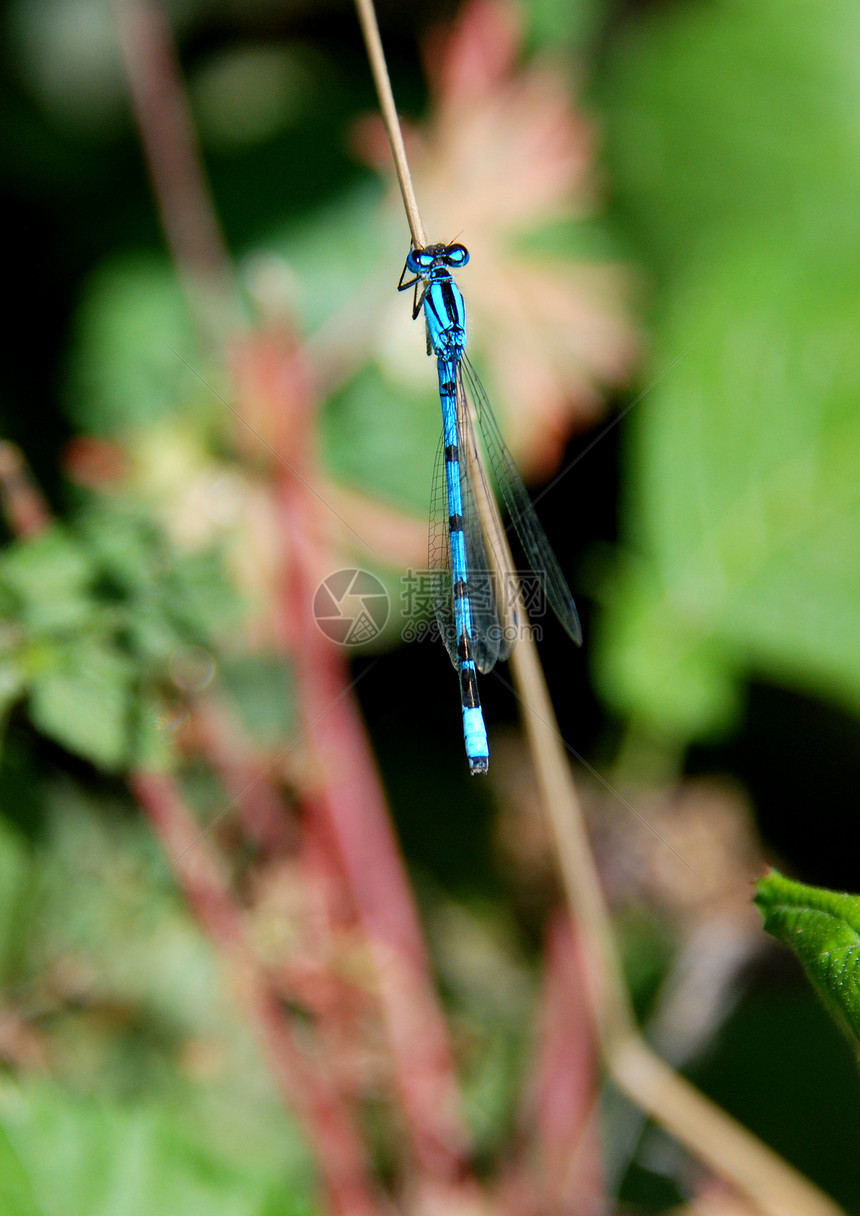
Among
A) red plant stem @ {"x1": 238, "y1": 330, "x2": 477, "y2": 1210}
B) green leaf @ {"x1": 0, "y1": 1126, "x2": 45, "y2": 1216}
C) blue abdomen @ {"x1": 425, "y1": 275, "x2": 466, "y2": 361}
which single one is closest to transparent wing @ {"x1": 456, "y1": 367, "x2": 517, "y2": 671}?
blue abdomen @ {"x1": 425, "y1": 275, "x2": 466, "y2": 361}

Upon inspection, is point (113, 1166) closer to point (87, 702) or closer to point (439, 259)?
point (87, 702)

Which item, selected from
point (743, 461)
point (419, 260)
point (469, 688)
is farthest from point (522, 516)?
point (419, 260)

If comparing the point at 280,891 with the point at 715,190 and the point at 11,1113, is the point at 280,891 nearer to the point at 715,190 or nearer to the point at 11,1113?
the point at 11,1113

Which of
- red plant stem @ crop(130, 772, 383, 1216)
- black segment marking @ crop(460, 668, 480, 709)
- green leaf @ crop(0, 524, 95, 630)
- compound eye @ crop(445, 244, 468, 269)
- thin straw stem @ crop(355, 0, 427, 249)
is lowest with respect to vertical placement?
red plant stem @ crop(130, 772, 383, 1216)

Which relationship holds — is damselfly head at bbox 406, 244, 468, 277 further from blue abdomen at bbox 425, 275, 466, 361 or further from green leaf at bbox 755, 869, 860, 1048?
green leaf at bbox 755, 869, 860, 1048

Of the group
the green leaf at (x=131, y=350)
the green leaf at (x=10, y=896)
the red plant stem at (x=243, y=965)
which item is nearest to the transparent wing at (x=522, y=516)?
the green leaf at (x=131, y=350)

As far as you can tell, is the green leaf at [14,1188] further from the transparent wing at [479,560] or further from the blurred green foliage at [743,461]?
the blurred green foliage at [743,461]
